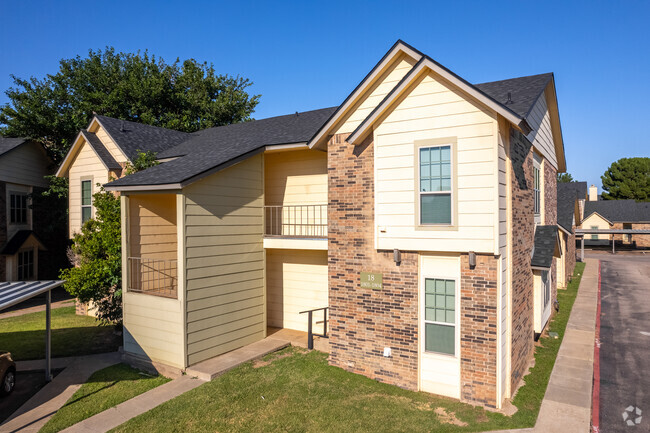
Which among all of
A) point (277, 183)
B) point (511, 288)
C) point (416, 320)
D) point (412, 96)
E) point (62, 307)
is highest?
point (412, 96)

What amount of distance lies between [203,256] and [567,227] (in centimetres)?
2022

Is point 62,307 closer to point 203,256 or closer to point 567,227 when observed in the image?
point 203,256

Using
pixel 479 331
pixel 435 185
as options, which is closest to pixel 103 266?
pixel 435 185

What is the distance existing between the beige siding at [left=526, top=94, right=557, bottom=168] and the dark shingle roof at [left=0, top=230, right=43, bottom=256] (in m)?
24.0

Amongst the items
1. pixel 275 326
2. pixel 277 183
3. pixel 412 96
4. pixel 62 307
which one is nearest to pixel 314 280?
pixel 275 326

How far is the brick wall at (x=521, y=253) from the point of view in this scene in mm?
8633

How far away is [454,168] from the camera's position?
26.4 feet

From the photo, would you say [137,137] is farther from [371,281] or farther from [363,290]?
[371,281]

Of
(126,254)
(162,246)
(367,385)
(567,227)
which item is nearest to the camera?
(367,385)

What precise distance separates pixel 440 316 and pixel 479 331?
0.85 metres

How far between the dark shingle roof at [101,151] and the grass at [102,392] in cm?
836

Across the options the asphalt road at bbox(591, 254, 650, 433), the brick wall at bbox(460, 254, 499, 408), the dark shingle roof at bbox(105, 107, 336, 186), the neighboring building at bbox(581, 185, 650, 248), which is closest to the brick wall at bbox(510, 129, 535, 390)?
the brick wall at bbox(460, 254, 499, 408)

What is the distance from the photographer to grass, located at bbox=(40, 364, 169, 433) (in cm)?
774

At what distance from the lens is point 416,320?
8609mm
